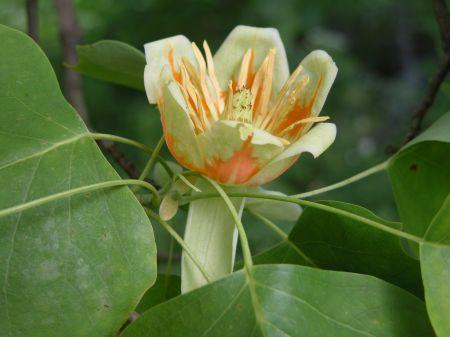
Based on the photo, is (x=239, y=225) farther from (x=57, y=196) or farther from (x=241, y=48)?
(x=241, y=48)

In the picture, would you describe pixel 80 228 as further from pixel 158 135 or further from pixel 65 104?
pixel 158 135

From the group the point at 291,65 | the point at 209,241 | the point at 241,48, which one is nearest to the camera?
the point at 209,241

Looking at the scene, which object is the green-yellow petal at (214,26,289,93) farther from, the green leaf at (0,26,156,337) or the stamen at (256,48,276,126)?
the green leaf at (0,26,156,337)

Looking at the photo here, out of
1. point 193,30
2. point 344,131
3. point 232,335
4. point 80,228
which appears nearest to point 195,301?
point 232,335

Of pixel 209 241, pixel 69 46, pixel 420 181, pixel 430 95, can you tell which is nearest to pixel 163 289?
pixel 209 241

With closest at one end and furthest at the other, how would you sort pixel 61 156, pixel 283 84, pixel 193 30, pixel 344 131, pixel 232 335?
pixel 232 335 < pixel 61 156 < pixel 283 84 < pixel 193 30 < pixel 344 131
